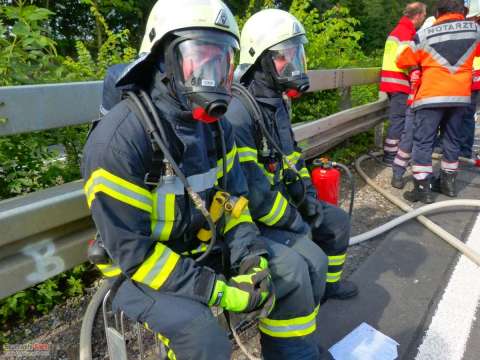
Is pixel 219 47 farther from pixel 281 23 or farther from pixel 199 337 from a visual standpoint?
pixel 199 337

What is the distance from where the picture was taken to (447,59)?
4461mm

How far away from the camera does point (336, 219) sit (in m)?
2.77

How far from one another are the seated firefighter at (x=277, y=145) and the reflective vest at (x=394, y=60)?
10.8 feet

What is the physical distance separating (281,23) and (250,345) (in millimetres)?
2028

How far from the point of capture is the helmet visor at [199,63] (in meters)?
1.74

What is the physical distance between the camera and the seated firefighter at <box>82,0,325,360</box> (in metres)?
1.67

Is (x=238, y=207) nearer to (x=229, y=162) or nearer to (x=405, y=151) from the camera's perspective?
(x=229, y=162)

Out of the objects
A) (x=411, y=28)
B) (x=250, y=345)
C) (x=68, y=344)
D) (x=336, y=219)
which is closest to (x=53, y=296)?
(x=68, y=344)

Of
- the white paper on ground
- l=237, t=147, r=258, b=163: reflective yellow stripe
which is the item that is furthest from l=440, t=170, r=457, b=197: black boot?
l=237, t=147, r=258, b=163: reflective yellow stripe

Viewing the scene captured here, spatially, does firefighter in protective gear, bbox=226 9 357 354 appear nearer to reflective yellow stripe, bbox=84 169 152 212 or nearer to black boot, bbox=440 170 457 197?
reflective yellow stripe, bbox=84 169 152 212

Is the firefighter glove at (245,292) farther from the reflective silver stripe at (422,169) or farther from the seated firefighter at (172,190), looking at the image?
the reflective silver stripe at (422,169)

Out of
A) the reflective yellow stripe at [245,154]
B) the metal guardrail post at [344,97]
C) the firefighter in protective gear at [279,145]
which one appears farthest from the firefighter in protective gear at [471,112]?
the reflective yellow stripe at [245,154]

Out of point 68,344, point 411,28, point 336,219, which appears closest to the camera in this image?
point 68,344

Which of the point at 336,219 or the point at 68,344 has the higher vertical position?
the point at 336,219
